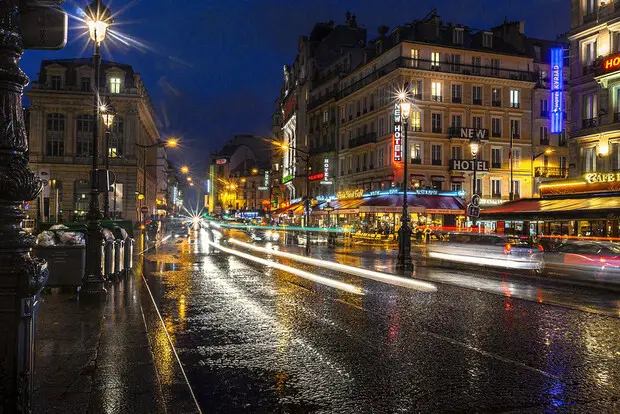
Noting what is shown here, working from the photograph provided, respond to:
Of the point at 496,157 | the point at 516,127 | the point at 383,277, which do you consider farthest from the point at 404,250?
the point at 516,127

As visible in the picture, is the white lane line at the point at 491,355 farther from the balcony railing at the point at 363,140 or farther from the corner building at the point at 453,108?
the balcony railing at the point at 363,140

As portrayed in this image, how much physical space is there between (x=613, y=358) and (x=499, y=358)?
64.3 inches

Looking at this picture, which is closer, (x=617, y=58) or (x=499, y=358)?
(x=499, y=358)

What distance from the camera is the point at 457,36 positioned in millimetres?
51812

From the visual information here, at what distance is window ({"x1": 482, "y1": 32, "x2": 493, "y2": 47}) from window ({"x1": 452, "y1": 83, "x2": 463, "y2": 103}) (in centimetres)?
579

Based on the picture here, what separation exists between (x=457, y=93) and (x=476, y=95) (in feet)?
6.69

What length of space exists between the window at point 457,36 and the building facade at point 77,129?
37.3 meters

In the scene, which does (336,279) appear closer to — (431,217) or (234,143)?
(431,217)

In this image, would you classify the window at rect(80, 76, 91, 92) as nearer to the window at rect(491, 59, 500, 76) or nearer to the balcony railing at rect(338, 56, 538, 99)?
the balcony railing at rect(338, 56, 538, 99)

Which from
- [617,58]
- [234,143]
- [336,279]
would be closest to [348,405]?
[336,279]

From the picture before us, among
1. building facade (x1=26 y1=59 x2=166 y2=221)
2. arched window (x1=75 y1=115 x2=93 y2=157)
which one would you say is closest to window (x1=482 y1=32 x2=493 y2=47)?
building facade (x1=26 y1=59 x2=166 y2=221)

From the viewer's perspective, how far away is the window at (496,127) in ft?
169

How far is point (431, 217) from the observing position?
5059cm

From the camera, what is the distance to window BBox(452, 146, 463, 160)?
50350 millimetres
